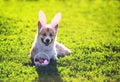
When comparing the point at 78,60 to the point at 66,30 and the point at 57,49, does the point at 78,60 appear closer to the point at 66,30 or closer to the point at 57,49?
the point at 57,49

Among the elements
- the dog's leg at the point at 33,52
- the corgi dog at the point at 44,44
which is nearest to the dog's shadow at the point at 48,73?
the corgi dog at the point at 44,44

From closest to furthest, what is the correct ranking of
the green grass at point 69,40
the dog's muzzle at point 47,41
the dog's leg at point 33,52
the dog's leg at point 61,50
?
the green grass at point 69,40 < the dog's muzzle at point 47,41 < the dog's leg at point 33,52 < the dog's leg at point 61,50

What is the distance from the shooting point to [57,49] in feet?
32.6

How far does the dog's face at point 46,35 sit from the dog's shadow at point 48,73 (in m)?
0.54

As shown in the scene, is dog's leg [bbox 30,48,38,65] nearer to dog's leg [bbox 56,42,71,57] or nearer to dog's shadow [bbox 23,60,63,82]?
dog's shadow [bbox 23,60,63,82]

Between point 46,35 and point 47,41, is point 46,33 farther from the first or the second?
point 47,41

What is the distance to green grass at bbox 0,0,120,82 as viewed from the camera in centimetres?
877

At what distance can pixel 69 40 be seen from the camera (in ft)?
38.5

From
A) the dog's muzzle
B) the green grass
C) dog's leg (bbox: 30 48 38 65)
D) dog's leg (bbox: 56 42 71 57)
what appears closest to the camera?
the green grass

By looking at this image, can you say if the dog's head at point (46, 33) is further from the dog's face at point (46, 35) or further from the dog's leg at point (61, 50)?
the dog's leg at point (61, 50)

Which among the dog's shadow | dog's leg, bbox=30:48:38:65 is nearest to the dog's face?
dog's leg, bbox=30:48:38:65

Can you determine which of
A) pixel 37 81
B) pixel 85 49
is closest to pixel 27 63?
pixel 37 81

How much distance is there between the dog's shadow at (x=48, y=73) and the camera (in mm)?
8438

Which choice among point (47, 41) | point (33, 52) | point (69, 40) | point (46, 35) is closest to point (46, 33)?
point (46, 35)
